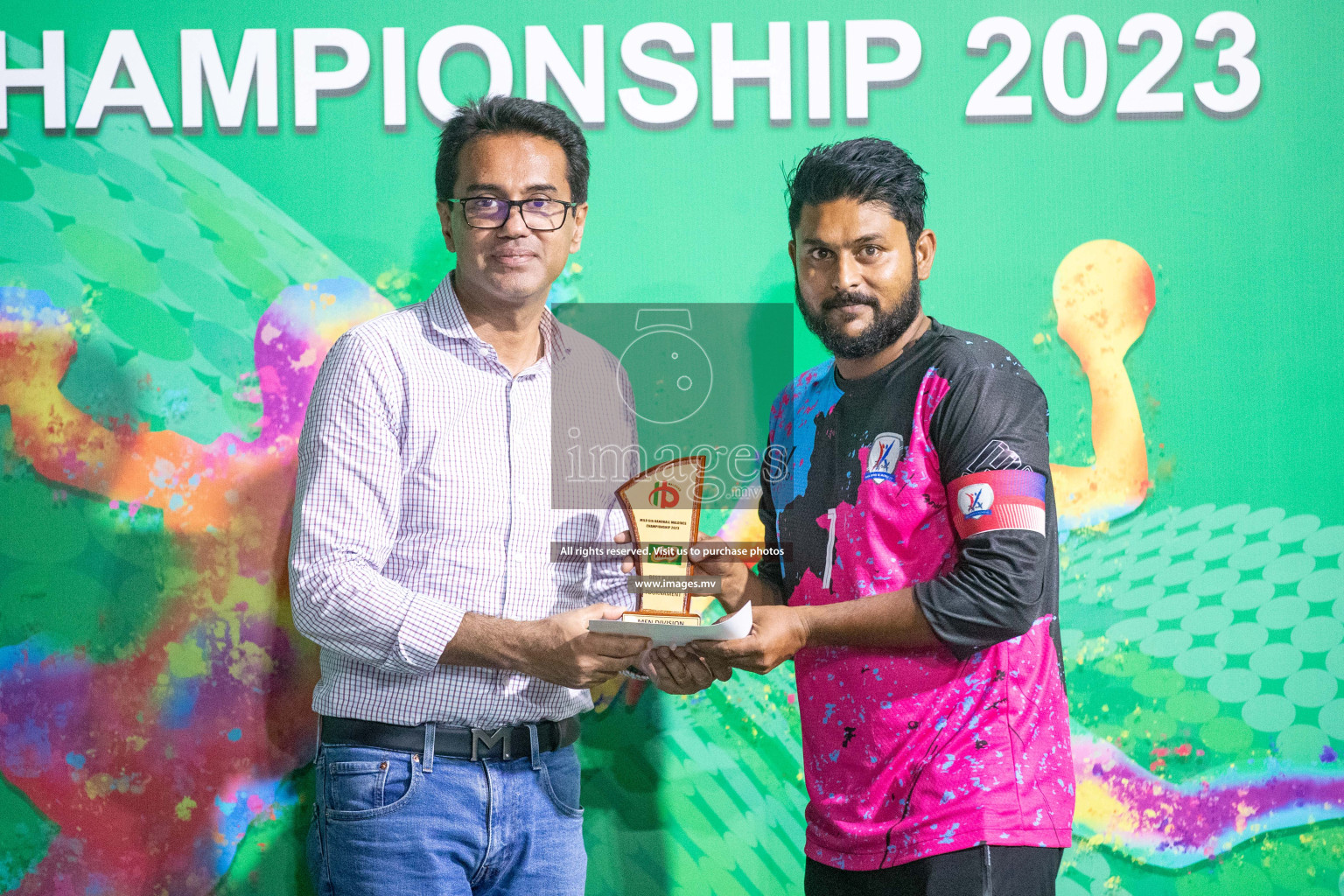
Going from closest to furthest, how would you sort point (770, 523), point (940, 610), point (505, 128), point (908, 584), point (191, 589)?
point (940, 610)
point (908, 584)
point (505, 128)
point (770, 523)
point (191, 589)

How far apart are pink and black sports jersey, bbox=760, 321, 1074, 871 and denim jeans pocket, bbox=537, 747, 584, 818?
44 centimetres

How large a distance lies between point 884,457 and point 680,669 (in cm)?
54

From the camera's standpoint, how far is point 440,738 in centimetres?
179

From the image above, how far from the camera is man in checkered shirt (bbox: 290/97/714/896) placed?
5.66ft

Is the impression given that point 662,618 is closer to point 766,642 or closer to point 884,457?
point 766,642

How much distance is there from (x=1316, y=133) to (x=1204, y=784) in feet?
4.99

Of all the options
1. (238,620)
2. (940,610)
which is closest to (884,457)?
(940,610)

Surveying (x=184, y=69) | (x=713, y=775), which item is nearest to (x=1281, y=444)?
(x=713, y=775)

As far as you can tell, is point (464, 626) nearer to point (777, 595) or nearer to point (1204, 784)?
point (777, 595)

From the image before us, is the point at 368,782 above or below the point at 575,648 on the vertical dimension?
below

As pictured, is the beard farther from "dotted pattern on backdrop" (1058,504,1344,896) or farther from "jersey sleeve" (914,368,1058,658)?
"dotted pattern on backdrop" (1058,504,1344,896)

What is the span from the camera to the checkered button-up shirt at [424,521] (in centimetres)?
172

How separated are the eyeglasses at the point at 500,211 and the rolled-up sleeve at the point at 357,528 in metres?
0.29

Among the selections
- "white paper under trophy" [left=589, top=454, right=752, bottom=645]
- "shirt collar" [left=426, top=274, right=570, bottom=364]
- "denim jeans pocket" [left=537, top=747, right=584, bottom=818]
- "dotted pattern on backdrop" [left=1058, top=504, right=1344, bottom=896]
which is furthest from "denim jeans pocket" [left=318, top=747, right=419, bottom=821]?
"dotted pattern on backdrop" [left=1058, top=504, right=1344, bottom=896]
